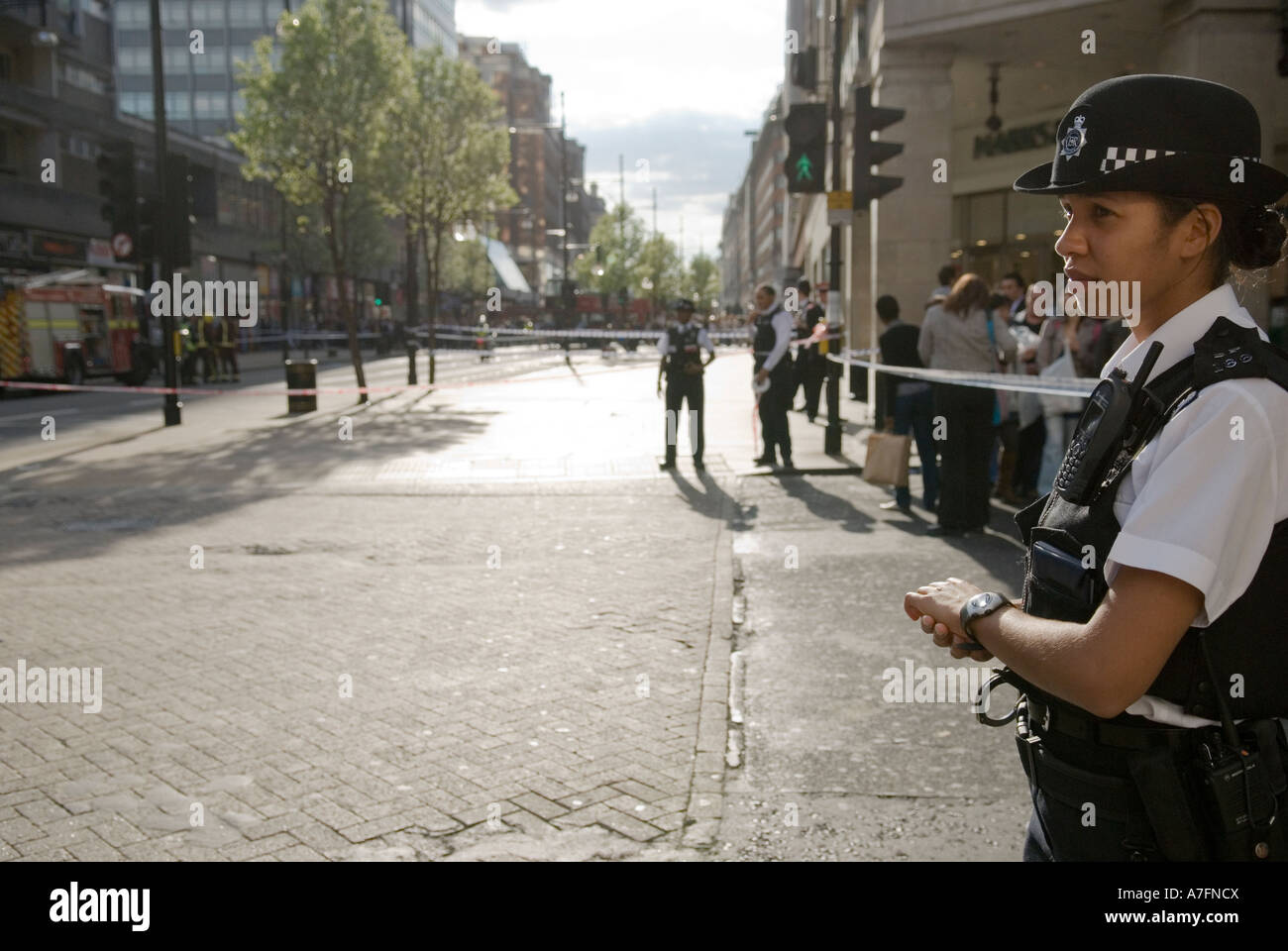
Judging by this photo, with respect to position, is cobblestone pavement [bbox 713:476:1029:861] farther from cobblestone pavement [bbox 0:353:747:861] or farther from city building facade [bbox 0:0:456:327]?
city building facade [bbox 0:0:456:327]

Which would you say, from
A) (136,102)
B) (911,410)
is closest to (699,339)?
(911,410)

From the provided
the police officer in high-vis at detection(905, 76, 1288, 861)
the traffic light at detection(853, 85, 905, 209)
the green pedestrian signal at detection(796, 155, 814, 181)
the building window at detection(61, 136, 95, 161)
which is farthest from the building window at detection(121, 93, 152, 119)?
the police officer in high-vis at detection(905, 76, 1288, 861)

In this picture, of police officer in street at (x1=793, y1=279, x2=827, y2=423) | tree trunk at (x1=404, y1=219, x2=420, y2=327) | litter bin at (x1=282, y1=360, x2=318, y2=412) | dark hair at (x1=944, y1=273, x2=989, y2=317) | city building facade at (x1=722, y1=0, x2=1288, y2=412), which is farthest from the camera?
tree trunk at (x1=404, y1=219, x2=420, y2=327)

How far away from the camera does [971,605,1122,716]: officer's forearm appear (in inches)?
64.4

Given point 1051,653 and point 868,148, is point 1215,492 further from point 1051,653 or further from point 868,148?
point 868,148

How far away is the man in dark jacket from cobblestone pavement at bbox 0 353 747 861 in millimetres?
1721

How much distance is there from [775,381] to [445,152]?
29281mm

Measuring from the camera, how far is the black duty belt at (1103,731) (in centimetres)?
172

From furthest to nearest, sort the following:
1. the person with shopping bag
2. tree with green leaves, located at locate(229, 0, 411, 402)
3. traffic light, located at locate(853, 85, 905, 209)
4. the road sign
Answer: tree with green leaves, located at locate(229, 0, 411, 402) → the road sign → traffic light, located at locate(853, 85, 905, 209) → the person with shopping bag

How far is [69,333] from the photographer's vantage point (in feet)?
95.7
